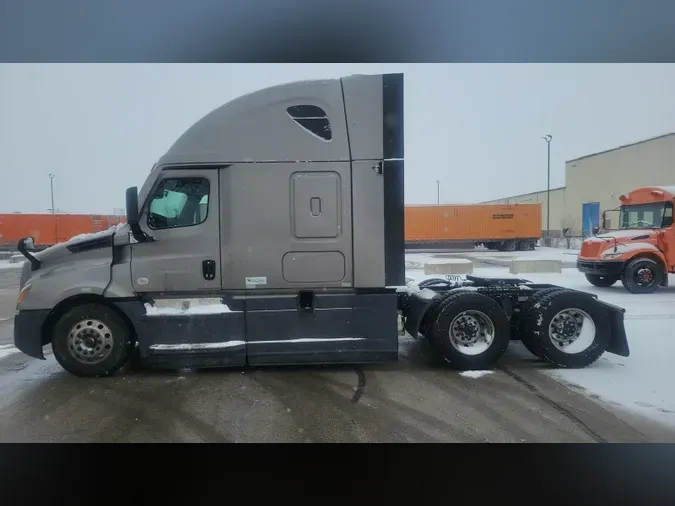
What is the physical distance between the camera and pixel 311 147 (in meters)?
4.47

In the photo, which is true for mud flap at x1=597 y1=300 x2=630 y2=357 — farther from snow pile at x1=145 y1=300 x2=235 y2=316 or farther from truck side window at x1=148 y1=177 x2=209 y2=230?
truck side window at x1=148 y1=177 x2=209 y2=230

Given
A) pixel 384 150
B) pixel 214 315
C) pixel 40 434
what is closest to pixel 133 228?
pixel 214 315

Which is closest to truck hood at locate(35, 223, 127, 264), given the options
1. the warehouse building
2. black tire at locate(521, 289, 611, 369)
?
black tire at locate(521, 289, 611, 369)

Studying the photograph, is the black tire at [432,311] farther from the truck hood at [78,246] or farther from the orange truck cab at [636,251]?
the orange truck cab at [636,251]

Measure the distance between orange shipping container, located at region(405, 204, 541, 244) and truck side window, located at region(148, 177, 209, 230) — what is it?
3446 mm

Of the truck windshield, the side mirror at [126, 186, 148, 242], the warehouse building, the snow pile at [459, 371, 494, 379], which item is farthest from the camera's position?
the truck windshield

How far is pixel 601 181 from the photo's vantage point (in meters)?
6.91

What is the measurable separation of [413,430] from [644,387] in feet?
8.96

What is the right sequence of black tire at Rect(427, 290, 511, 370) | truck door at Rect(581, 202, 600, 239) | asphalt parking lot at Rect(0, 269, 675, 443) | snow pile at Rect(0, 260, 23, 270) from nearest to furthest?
asphalt parking lot at Rect(0, 269, 675, 443)
black tire at Rect(427, 290, 511, 370)
snow pile at Rect(0, 260, 23, 270)
truck door at Rect(581, 202, 600, 239)

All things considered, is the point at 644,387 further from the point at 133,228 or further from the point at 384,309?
the point at 133,228

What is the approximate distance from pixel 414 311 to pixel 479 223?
4985 mm

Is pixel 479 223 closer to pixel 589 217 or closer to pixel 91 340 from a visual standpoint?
pixel 589 217

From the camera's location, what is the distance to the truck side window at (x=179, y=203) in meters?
4.53

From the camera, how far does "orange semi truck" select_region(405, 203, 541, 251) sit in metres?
7.31
